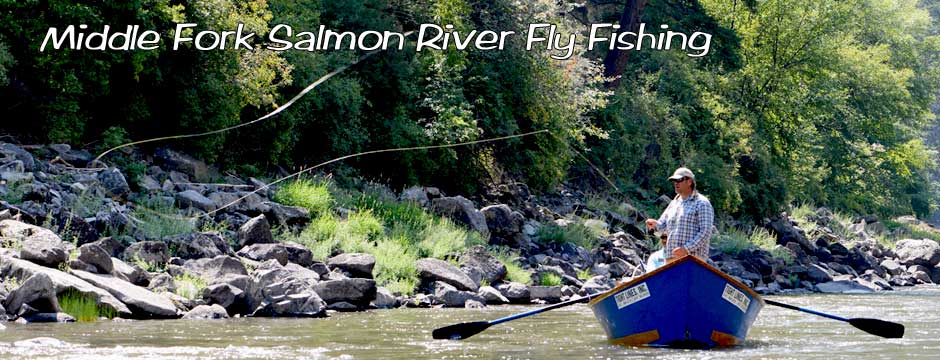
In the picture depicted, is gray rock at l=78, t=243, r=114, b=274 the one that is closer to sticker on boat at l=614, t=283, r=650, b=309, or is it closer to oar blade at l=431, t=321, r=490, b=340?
oar blade at l=431, t=321, r=490, b=340

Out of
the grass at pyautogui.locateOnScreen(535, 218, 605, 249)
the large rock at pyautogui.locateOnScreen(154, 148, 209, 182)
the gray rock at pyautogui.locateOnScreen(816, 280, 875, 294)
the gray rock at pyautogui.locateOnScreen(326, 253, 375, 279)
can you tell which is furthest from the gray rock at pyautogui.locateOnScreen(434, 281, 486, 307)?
the gray rock at pyautogui.locateOnScreen(816, 280, 875, 294)

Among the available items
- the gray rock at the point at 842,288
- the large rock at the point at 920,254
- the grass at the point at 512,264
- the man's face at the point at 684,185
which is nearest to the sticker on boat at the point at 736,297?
the man's face at the point at 684,185

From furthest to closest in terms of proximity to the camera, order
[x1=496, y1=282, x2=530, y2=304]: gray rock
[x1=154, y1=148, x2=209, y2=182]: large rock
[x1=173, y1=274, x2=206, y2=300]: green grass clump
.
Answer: [x1=154, y1=148, x2=209, y2=182]: large rock, [x1=496, y1=282, x2=530, y2=304]: gray rock, [x1=173, y1=274, x2=206, y2=300]: green grass clump

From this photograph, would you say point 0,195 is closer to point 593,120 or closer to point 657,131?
point 593,120

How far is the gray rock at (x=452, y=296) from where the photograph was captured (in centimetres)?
1834

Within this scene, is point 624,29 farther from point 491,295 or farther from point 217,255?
point 217,255

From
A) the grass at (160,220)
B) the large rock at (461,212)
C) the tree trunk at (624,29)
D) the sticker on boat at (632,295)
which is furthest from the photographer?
the tree trunk at (624,29)

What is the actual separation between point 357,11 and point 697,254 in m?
15.3

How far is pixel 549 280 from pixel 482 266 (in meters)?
1.58

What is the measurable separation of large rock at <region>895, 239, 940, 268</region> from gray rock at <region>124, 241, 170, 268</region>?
25.9 metres

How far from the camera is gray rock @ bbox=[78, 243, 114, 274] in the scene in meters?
15.0

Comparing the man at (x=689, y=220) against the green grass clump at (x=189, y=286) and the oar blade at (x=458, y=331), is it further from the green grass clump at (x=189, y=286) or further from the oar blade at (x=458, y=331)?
the green grass clump at (x=189, y=286)

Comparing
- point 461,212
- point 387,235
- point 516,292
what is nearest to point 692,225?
point 516,292

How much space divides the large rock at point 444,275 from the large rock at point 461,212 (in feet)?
13.6
